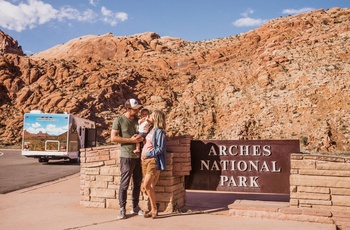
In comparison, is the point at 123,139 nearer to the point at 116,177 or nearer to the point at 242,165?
the point at 116,177

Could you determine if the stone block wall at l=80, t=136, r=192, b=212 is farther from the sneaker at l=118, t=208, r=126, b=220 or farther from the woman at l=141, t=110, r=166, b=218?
→ the sneaker at l=118, t=208, r=126, b=220

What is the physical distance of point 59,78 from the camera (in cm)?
4650

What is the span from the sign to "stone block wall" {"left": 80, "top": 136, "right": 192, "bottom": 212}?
317 millimetres

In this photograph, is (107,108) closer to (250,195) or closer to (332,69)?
(332,69)

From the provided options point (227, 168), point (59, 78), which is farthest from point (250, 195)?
point (59, 78)

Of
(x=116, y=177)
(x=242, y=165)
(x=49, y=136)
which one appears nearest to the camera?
(x=242, y=165)

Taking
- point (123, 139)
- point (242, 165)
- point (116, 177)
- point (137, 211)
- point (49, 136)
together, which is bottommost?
point (137, 211)

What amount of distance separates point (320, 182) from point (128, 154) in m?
3.28

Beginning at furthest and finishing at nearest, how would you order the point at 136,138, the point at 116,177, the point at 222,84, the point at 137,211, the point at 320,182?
the point at 222,84 < the point at 116,177 < the point at 137,211 < the point at 136,138 < the point at 320,182

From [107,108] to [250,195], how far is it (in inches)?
1481

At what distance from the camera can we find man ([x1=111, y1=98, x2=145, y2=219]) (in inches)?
217

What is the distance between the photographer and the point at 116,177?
6098 millimetres


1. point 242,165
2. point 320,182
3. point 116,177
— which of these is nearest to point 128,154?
point 116,177

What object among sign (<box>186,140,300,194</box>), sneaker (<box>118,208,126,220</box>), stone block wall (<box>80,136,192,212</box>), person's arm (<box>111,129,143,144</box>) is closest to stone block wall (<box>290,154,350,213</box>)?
sign (<box>186,140,300,194</box>)
